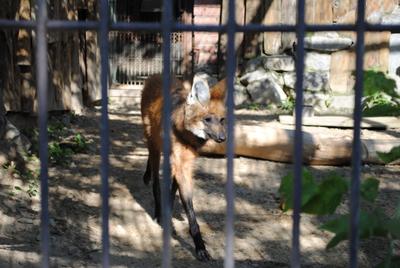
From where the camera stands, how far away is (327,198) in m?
1.95

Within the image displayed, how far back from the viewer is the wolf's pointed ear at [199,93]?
16.6 feet

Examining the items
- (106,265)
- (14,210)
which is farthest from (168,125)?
(14,210)

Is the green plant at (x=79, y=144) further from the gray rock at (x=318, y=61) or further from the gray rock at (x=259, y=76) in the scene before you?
the gray rock at (x=318, y=61)

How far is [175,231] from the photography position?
5.57 m

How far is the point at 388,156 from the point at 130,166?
17.5 ft

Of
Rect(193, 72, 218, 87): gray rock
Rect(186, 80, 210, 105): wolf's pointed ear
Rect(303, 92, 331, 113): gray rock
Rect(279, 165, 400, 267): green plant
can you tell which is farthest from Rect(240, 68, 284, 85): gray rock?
Rect(279, 165, 400, 267): green plant

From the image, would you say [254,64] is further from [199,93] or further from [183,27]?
[183,27]

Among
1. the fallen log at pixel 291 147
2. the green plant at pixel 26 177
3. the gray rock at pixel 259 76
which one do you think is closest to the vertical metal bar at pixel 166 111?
the green plant at pixel 26 177

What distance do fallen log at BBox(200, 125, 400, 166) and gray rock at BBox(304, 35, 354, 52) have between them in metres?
4.89

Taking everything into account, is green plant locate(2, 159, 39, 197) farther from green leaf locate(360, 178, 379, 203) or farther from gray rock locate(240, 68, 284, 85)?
gray rock locate(240, 68, 284, 85)

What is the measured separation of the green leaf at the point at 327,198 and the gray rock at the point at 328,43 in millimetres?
10353

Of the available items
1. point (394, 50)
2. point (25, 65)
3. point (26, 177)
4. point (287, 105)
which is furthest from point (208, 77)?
point (26, 177)

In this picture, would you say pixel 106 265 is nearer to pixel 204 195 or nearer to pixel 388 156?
pixel 388 156

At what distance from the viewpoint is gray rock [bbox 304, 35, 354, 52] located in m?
12.0
